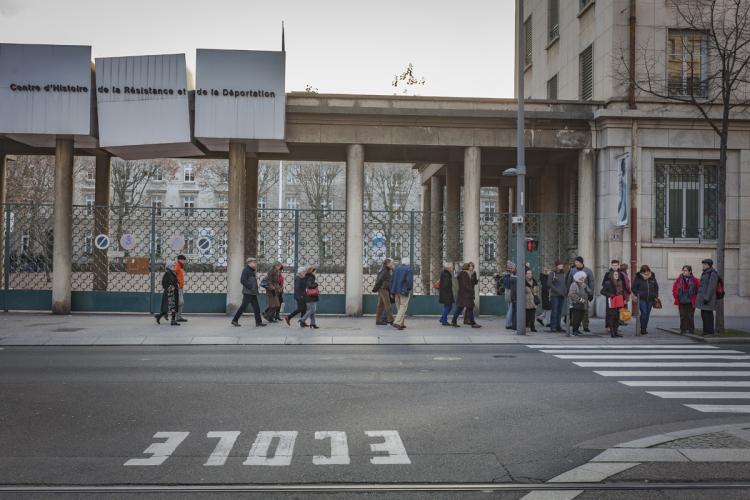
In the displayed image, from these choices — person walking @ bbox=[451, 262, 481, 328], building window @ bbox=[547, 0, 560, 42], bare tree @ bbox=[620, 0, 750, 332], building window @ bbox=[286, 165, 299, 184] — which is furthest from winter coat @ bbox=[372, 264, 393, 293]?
building window @ bbox=[286, 165, 299, 184]

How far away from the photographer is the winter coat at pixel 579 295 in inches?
703

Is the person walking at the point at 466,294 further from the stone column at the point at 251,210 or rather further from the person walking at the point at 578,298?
the stone column at the point at 251,210

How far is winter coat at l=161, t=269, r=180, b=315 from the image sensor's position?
18844 millimetres

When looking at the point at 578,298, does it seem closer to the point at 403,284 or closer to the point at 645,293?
the point at 645,293

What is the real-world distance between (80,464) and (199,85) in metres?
15.8

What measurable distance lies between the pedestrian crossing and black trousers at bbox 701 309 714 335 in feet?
4.03

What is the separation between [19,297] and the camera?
21.8 metres

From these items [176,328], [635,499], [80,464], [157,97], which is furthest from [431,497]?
[157,97]

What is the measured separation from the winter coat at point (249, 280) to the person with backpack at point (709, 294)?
11.0 metres

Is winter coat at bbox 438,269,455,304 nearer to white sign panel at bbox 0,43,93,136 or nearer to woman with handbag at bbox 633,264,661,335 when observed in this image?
woman with handbag at bbox 633,264,661,335

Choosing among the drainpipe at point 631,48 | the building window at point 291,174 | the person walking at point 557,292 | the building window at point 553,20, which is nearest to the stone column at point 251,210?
the person walking at point 557,292

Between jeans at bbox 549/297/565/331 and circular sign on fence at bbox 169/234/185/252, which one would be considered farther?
circular sign on fence at bbox 169/234/185/252

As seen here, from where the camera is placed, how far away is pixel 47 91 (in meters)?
20.6

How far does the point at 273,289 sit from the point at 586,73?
498 inches
